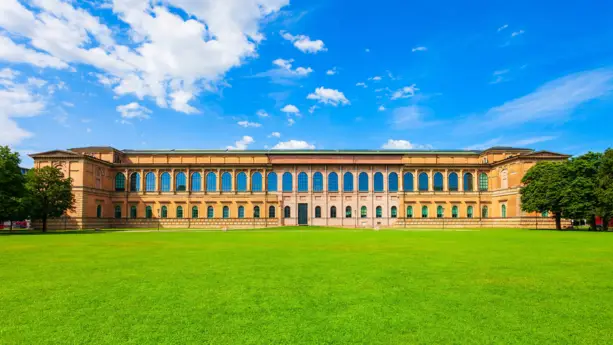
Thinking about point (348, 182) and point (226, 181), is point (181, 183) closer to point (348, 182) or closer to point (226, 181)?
point (226, 181)

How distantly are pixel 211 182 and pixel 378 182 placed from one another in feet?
105

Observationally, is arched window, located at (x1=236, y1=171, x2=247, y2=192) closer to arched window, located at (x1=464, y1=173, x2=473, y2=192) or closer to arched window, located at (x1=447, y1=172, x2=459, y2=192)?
arched window, located at (x1=447, y1=172, x2=459, y2=192)

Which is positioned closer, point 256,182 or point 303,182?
point 303,182

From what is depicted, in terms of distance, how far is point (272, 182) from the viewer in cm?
7606

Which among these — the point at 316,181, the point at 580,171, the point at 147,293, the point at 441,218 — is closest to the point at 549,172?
the point at 580,171

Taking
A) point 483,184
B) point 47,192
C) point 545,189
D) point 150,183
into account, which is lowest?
point 545,189

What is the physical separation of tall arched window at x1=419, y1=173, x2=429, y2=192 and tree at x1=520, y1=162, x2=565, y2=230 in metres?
18.3

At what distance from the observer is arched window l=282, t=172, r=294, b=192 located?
7588 cm

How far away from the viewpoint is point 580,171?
55.4 metres

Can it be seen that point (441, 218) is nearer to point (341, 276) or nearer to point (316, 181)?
point (316, 181)

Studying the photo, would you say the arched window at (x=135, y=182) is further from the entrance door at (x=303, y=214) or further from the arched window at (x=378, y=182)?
the arched window at (x=378, y=182)

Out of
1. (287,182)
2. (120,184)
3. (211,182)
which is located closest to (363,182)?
(287,182)

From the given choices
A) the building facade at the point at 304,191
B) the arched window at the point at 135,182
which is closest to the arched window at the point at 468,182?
the building facade at the point at 304,191

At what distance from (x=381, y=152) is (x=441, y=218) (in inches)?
663
